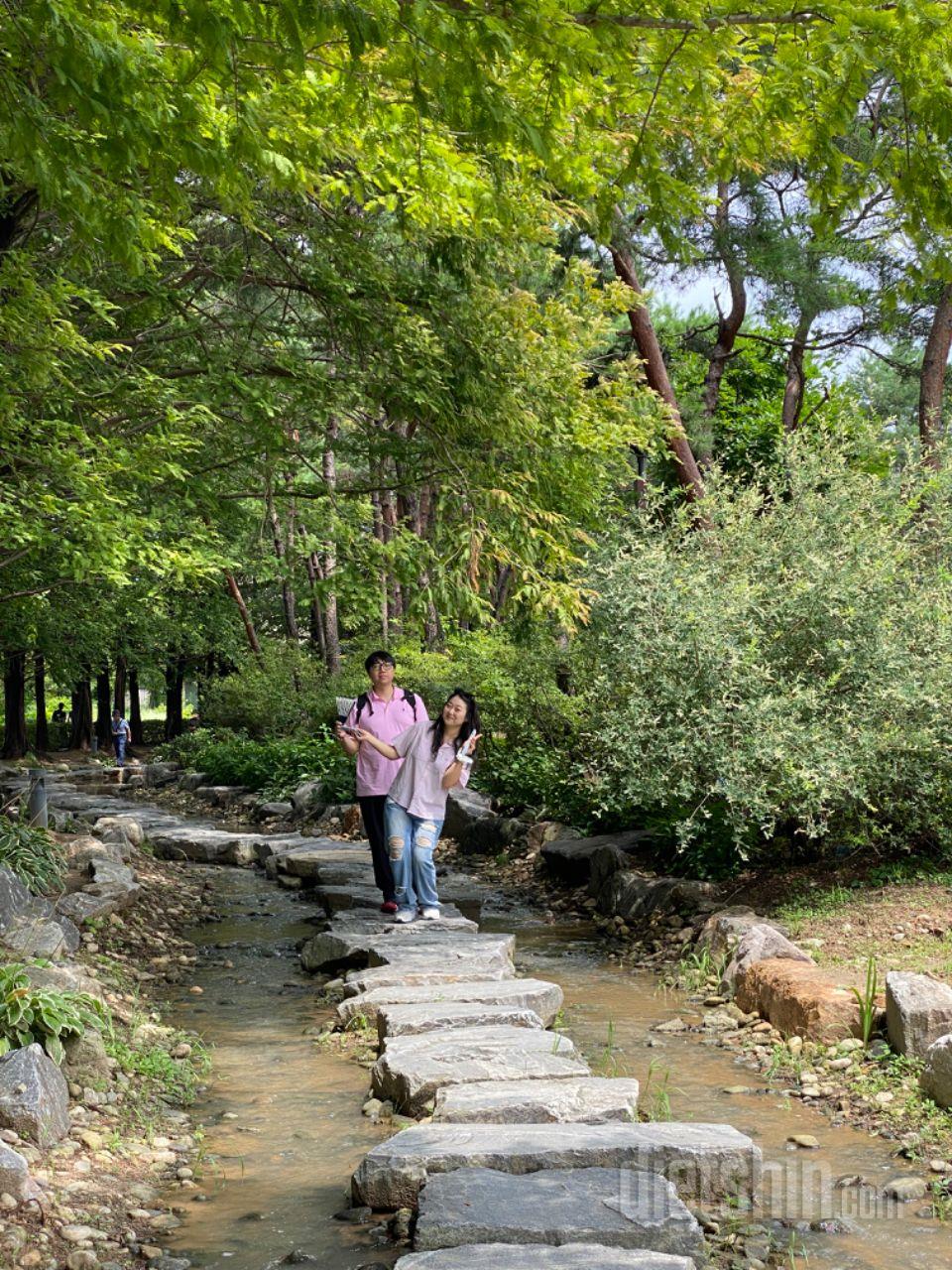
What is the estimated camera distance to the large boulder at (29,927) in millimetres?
6715

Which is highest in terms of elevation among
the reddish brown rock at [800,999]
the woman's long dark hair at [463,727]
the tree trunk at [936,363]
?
the tree trunk at [936,363]

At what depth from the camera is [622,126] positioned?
5.71m

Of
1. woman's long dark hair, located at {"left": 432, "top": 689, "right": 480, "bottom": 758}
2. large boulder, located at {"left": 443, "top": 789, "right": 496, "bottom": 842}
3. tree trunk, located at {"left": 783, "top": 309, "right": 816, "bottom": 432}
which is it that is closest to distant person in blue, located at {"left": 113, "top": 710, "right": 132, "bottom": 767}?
tree trunk, located at {"left": 783, "top": 309, "right": 816, "bottom": 432}

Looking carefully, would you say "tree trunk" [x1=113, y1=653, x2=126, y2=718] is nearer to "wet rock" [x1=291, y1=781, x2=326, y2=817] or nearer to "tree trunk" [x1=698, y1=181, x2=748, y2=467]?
"wet rock" [x1=291, y1=781, x2=326, y2=817]

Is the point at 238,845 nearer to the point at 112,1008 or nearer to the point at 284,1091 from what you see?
the point at 112,1008

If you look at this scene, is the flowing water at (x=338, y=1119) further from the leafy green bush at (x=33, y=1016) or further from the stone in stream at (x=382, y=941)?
the leafy green bush at (x=33, y=1016)

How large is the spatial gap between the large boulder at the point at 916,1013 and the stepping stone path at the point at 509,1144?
1523 millimetres

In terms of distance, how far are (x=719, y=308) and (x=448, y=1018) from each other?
1662 cm

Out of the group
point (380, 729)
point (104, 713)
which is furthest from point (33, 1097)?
point (104, 713)

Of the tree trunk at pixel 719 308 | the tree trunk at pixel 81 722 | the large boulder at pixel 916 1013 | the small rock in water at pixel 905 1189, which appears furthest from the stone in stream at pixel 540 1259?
the tree trunk at pixel 81 722

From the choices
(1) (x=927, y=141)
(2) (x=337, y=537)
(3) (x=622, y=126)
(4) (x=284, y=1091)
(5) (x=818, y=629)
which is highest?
(3) (x=622, y=126)

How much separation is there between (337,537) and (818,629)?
13.7 feet

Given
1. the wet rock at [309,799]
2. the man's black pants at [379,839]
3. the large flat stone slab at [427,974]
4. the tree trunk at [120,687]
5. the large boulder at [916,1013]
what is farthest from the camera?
the tree trunk at [120,687]

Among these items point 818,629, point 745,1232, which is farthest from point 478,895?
point 745,1232
